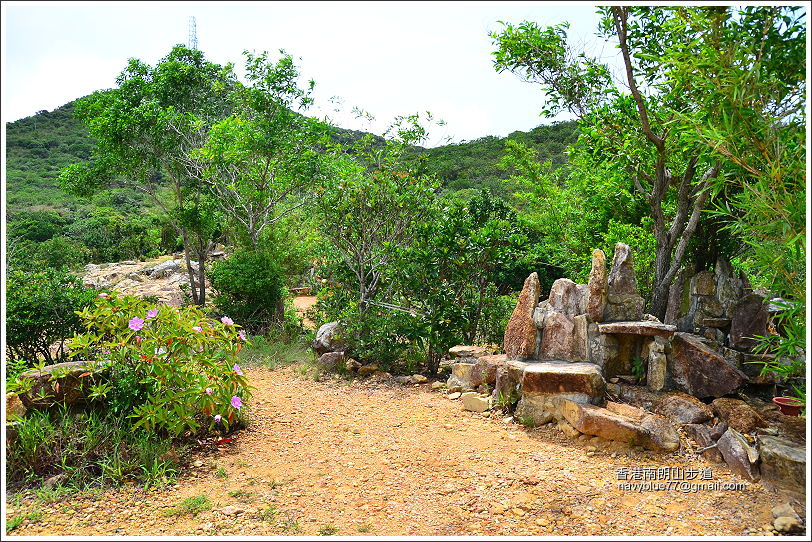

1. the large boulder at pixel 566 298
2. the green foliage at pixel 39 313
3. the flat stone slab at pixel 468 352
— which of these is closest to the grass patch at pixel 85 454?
the green foliage at pixel 39 313

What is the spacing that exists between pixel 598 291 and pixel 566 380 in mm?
937

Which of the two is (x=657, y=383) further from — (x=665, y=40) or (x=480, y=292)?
(x=665, y=40)

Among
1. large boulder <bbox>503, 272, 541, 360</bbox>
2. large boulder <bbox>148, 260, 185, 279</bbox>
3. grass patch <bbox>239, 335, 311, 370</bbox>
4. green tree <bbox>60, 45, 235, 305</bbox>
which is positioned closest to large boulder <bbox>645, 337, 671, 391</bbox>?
large boulder <bbox>503, 272, 541, 360</bbox>

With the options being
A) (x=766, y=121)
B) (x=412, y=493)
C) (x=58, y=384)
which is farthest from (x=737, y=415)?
(x=58, y=384)

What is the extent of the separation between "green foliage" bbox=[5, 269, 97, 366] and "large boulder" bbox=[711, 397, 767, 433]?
515 cm

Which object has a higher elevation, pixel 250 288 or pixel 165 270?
pixel 165 270

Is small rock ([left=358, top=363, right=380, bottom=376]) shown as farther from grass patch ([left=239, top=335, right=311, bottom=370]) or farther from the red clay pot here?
the red clay pot

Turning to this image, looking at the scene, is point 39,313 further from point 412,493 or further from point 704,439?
point 704,439

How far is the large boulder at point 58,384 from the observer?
11.5 feet

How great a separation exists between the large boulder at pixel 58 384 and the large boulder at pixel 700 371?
4.33m

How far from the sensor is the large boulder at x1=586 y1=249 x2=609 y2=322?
4562 millimetres

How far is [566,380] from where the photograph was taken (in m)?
4.07

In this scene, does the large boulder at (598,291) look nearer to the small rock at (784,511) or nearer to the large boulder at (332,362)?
the small rock at (784,511)

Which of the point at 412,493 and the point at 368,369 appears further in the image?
the point at 368,369
